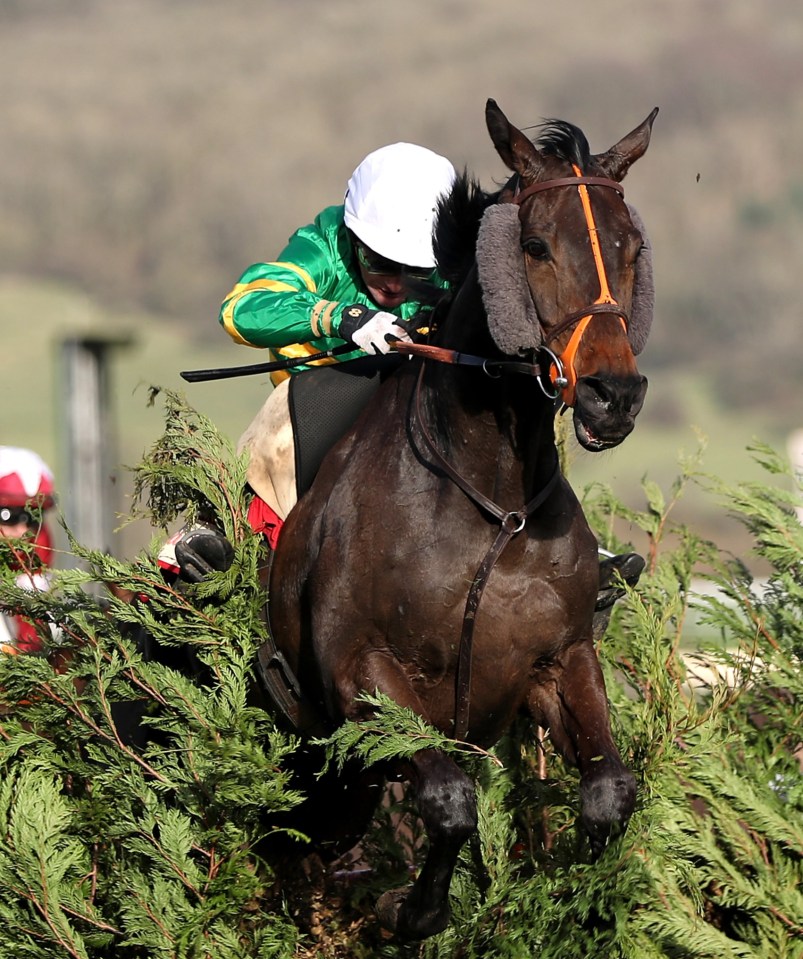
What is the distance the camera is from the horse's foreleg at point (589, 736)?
3713 mm

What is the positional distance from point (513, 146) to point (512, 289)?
409 mm

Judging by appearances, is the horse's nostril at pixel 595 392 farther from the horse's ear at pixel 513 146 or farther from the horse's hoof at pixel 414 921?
the horse's hoof at pixel 414 921

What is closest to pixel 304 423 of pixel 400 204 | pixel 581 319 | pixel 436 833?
pixel 400 204

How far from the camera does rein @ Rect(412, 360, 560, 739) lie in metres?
3.79

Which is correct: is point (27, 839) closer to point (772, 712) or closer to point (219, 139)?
point (772, 712)

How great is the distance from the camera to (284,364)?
15.5 feet

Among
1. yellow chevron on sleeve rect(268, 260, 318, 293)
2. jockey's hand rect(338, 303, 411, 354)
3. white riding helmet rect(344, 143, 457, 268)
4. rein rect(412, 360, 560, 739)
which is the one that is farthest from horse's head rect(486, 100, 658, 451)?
yellow chevron on sleeve rect(268, 260, 318, 293)

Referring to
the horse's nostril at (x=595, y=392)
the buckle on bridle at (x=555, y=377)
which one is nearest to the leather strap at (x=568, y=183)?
the buckle on bridle at (x=555, y=377)

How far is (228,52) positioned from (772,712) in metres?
26.2

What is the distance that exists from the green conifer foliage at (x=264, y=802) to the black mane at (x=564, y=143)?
130cm

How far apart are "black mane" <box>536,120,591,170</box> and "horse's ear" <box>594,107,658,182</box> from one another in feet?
0.21

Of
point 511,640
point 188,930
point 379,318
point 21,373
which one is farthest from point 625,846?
point 21,373

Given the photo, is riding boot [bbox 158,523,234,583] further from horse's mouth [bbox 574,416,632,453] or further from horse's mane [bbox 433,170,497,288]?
horse's mouth [bbox 574,416,632,453]

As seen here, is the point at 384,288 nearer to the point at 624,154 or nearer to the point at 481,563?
the point at 624,154
